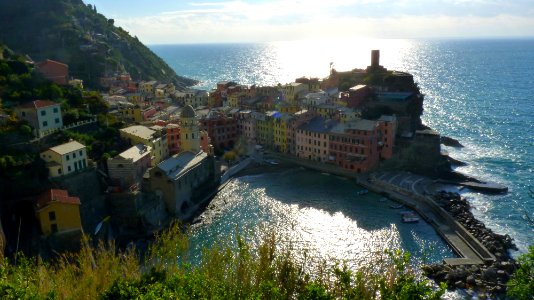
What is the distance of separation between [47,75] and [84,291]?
51780mm

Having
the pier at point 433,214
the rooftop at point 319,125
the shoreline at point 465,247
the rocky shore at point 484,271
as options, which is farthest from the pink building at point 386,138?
the rocky shore at point 484,271

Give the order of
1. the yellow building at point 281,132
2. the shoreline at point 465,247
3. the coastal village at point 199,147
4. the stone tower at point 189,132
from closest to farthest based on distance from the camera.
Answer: the shoreline at point 465,247 → the coastal village at point 199,147 → the stone tower at point 189,132 → the yellow building at point 281,132

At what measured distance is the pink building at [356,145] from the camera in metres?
61.4

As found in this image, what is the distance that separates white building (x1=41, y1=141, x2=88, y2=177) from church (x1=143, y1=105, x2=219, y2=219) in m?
7.67

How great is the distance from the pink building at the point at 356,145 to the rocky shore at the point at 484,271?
18.4 metres

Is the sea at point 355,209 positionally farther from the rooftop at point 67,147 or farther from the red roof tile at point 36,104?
the red roof tile at point 36,104

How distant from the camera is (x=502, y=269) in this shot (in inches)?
1506

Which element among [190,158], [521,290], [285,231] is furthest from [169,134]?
[521,290]

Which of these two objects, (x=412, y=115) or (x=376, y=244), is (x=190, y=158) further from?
(x=412, y=115)

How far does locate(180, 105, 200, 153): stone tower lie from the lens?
55.6 meters

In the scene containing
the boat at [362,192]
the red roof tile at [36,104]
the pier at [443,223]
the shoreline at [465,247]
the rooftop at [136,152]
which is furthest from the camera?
the boat at [362,192]

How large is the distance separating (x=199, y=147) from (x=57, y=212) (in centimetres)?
2195

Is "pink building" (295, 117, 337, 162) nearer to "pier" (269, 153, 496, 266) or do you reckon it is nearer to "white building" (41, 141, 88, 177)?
"pier" (269, 153, 496, 266)

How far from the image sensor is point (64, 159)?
4278cm
